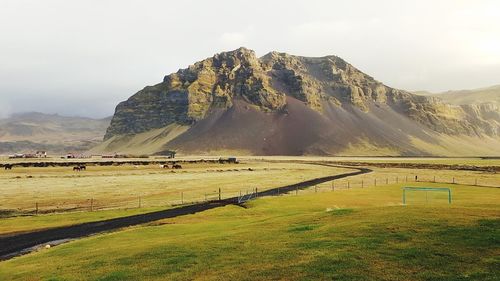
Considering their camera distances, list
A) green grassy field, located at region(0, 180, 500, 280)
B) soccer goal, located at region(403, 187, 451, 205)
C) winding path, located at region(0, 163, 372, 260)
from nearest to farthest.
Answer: green grassy field, located at region(0, 180, 500, 280), winding path, located at region(0, 163, 372, 260), soccer goal, located at region(403, 187, 451, 205)

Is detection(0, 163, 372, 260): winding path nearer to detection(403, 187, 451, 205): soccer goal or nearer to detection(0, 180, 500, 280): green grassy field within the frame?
detection(0, 180, 500, 280): green grassy field

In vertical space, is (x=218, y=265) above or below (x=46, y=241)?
above

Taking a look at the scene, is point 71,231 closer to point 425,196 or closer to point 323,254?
point 323,254

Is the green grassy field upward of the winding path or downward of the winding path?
upward

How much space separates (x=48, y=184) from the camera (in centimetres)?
9569

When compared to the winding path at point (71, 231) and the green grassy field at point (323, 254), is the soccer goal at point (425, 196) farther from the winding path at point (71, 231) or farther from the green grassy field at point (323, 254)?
the winding path at point (71, 231)

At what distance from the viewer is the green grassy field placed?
17.3 meters

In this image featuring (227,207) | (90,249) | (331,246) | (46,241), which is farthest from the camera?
(227,207)

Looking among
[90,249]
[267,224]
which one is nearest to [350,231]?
[267,224]

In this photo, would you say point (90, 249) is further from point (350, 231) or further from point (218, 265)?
point (350, 231)

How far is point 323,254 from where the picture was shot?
19734 millimetres

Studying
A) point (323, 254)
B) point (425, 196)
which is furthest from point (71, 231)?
point (425, 196)

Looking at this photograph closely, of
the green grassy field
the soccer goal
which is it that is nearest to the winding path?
the green grassy field

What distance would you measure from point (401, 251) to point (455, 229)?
4177 millimetres
